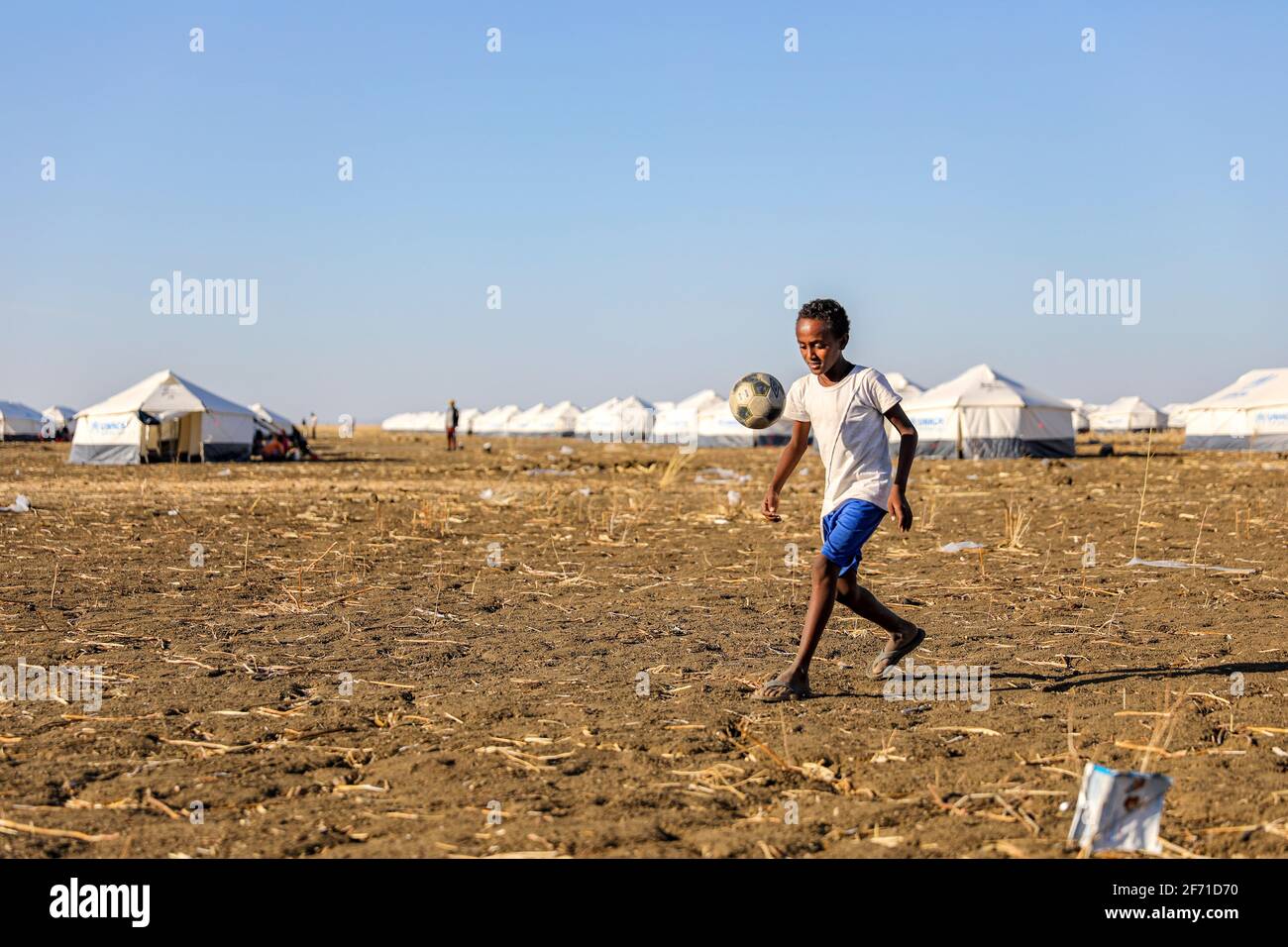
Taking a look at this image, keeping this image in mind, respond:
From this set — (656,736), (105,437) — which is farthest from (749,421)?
(105,437)

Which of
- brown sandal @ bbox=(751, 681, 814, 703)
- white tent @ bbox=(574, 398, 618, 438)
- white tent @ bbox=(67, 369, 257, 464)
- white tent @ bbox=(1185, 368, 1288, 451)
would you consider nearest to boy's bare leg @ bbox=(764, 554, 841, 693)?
brown sandal @ bbox=(751, 681, 814, 703)

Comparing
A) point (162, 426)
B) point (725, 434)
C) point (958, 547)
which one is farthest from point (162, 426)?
point (725, 434)

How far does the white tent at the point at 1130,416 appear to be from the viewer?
97500 mm

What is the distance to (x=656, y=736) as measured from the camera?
4.55 metres

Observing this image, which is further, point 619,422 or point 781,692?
point 619,422

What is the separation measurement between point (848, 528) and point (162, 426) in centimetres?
3386

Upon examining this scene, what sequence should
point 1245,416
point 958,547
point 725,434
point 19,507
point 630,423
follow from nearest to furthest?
point 958,547
point 19,507
point 1245,416
point 725,434
point 630,423

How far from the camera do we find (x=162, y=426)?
3519cm

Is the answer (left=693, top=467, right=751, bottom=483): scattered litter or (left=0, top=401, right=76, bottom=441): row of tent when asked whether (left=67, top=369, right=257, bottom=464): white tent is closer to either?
(left=693, top=467, right=751, bottom=483): scattered litter

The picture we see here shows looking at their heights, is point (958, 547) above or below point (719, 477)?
below

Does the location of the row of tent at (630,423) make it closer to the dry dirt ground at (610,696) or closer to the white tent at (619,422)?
the white tent at (619,422)

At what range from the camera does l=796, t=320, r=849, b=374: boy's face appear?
531 cm

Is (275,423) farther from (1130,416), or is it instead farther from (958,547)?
(1130,416)
